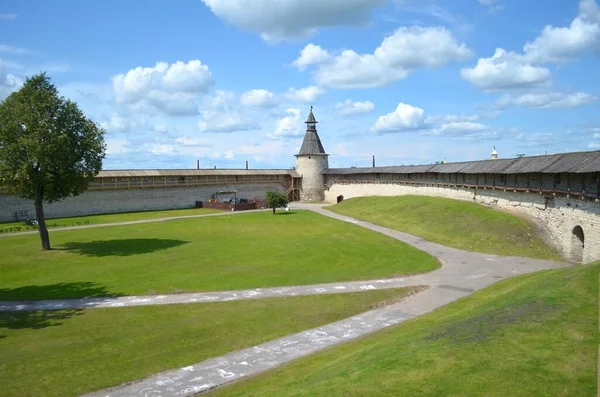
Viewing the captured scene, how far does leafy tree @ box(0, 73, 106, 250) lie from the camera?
26.1 metres

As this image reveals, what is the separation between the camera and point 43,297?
18.3m

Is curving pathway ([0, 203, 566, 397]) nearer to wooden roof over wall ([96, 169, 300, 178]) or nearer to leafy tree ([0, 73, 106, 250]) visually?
leafy tree ([0, 73, 106, 250])

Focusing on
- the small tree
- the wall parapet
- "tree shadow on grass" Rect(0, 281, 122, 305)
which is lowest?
"tree shadow on grass" Rect(0, 281, 122, 305)

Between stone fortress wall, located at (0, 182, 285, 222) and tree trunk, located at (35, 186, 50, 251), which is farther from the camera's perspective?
stone fortress wall, located at (0, 182, 285, 222)

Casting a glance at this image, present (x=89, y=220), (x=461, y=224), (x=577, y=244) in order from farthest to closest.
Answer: (x=89, y=220) → (x=461, y=224) → (x=577, y=244)

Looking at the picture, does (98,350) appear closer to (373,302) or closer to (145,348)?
(145,348)

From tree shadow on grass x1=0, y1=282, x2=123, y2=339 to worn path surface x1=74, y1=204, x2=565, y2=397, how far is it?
3557 mm

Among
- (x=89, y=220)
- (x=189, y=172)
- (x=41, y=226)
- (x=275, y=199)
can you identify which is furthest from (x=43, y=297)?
(x=189, y=172)

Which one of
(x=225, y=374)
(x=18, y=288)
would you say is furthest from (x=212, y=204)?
(x=225, y=374)

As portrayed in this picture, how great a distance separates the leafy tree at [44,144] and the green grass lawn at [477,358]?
22.1 meters

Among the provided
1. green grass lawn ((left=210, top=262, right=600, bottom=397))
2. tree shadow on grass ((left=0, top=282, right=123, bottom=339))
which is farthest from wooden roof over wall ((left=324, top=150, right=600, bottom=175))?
Answer: tree shadow on grass ((left=0, top=282, right=123, bottom=339))

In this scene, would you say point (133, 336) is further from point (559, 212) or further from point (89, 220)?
point (89, 220)

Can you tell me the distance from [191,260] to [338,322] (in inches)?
478

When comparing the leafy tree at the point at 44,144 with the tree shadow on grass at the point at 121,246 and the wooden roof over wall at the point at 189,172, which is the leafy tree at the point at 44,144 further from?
the wooden roof over wall at the point at 189,172
